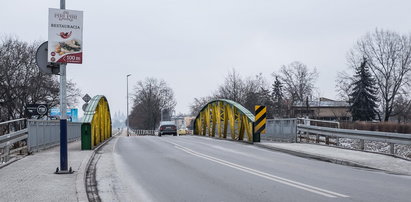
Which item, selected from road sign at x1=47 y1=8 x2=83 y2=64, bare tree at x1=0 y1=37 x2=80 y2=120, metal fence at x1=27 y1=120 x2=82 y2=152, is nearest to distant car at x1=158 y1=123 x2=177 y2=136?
bare tree at x1=0 y1=37 x2=80 y2=120

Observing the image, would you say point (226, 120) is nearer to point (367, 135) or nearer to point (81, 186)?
point (367, 135)

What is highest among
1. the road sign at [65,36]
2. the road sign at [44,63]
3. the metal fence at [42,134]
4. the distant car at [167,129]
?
the road sign at [65,36]

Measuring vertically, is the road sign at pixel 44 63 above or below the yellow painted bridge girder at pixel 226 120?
above

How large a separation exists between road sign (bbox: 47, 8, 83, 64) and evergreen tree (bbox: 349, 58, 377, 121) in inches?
2272

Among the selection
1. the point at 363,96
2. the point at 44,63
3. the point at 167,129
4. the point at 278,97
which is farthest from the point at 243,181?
the point at 278,97

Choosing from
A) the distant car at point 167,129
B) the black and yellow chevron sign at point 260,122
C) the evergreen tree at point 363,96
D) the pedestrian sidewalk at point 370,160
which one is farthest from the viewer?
the evergreen tree at point 363,96

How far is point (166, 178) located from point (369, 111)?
5927 cm

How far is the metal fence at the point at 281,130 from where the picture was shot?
74.9ft

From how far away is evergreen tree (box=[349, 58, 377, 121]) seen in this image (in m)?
64.1

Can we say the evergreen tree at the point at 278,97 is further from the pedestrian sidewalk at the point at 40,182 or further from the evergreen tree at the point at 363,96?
the pedestrian sidewalk at the point at 40,182

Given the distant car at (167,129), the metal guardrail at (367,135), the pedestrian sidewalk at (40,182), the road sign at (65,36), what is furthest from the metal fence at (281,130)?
the distant car at (167,129)

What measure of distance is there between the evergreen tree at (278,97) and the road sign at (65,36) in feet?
206

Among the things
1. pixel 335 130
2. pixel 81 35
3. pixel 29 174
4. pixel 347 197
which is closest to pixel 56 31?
pixel 81 35

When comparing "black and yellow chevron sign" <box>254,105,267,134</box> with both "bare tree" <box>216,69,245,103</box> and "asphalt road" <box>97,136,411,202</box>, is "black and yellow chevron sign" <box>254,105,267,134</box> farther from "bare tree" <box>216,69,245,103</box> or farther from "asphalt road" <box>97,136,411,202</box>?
"bare tree" <box>216,69,245,103</box>
